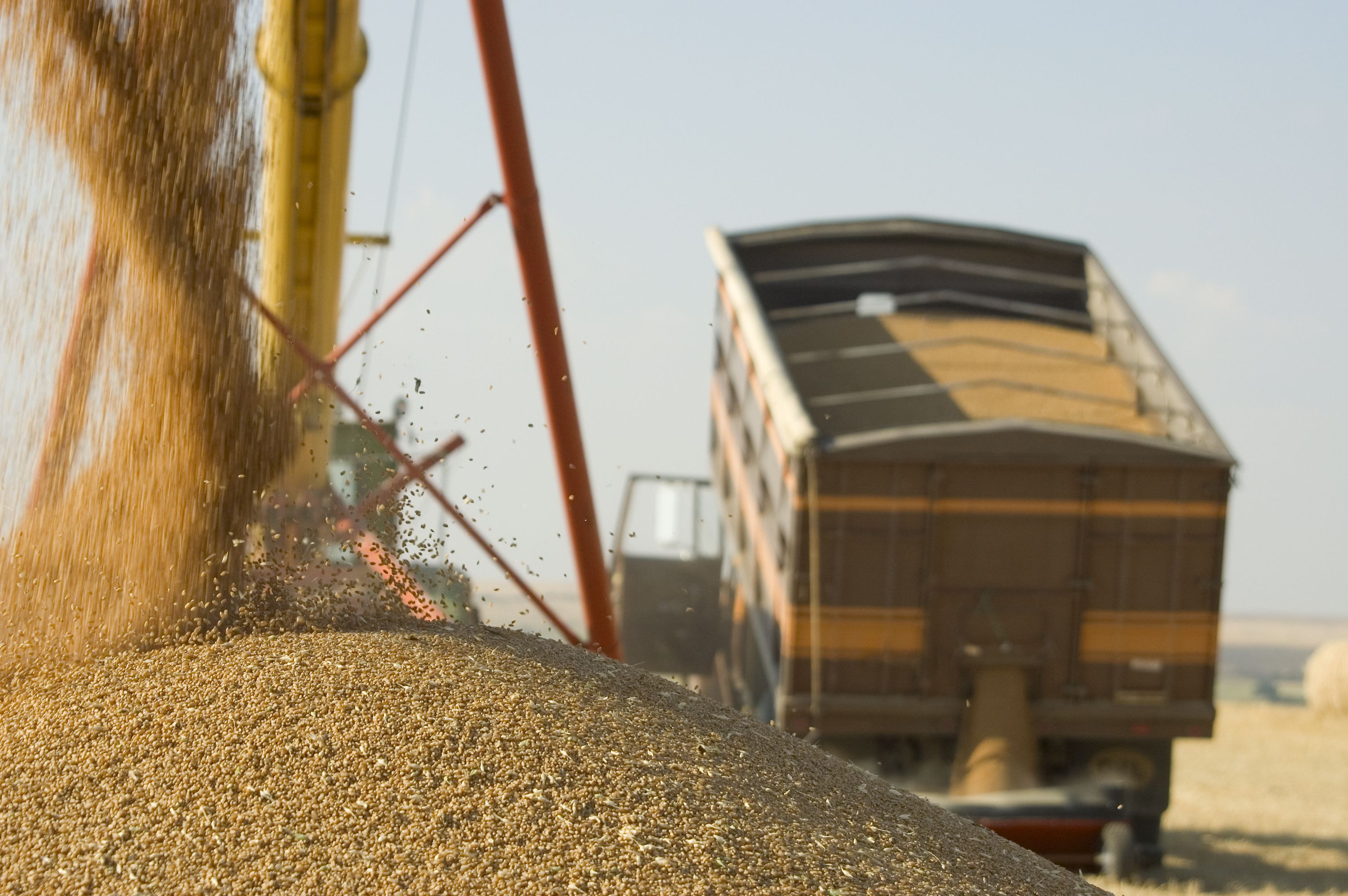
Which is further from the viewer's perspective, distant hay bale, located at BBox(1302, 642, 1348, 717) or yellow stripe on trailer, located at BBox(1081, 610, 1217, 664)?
distant hay bale, located at BBox(1302, 642, 1348, 717)

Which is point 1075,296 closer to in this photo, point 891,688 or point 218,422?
point 891,688

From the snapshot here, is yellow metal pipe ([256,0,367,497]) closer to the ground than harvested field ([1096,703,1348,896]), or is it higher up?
higher up

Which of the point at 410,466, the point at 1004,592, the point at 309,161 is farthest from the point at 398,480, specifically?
the point at 1004,592

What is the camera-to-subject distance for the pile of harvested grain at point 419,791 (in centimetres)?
306

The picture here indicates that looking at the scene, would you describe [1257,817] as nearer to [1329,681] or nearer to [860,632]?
[860,632]

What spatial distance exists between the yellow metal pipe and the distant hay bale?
44.2 ft

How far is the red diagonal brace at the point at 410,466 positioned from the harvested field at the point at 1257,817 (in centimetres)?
231

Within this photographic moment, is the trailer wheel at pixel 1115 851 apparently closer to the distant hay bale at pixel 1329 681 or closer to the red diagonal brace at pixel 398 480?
the red diagonal brace at pixel 398 480

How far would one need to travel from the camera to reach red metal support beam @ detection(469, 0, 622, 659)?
18.4 ft

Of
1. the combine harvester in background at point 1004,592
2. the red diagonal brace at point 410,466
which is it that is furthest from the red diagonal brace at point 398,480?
the combine harvester in background at point 1004,592

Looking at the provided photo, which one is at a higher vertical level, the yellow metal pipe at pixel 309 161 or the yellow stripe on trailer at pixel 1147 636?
the yellow metal pipe at pixel 309 161

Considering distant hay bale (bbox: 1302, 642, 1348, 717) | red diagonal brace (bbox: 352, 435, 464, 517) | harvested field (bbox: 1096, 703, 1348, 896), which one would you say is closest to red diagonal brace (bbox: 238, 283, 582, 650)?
red diagonal brace (bbox: 352, 435, 464, 517)

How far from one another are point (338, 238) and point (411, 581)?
2.17 metres

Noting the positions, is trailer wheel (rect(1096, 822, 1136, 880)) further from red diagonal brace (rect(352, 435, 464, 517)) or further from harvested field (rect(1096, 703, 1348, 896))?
red diagonal brace (rect(352, 435, 464, 517))
